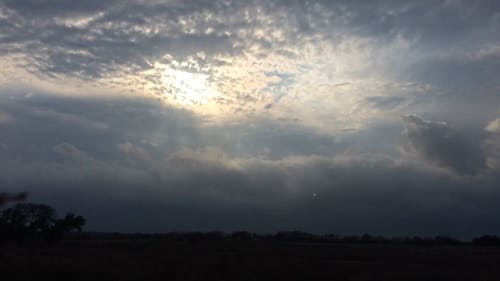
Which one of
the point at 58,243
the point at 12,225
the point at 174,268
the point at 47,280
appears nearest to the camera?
the point at 47,280

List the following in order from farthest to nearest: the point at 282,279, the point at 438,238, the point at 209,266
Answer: the point at 438,238 < the point at 209,266 < the point at 282,279

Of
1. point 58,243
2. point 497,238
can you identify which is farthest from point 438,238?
point 58,243

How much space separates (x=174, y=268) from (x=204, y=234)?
8141cm

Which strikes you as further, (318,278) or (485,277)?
(485,277)

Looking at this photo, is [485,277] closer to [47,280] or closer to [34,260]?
[47,280]

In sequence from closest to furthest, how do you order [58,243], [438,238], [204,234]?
[58,243] < [204,234] < [438,238]

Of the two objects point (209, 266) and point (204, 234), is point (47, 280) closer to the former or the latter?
point (209, 266)

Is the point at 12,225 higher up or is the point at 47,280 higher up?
the point at 12,225

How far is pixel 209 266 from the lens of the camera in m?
36.7

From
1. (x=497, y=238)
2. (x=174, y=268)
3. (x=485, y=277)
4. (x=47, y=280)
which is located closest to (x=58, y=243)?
(x=174, y=268)

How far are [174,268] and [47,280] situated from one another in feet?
28.5

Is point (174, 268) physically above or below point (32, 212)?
below

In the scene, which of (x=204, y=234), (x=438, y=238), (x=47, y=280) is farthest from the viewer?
(x=438, y=238)

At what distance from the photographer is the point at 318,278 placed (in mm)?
31734
